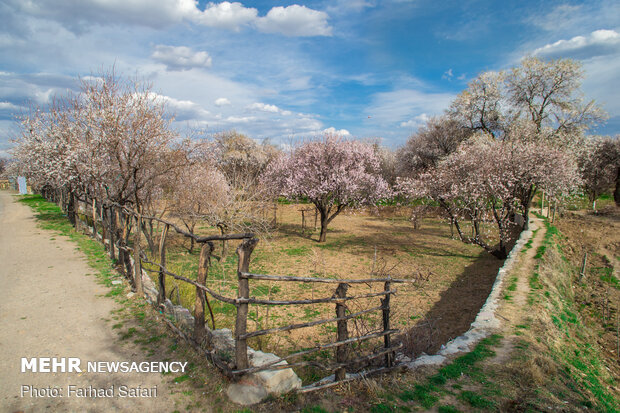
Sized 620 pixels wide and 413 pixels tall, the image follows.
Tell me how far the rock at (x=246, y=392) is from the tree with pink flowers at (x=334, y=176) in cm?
1301

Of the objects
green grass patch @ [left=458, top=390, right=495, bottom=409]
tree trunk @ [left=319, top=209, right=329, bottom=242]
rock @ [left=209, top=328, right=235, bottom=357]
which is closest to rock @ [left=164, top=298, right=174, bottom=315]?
rock @ [left=209, top=328, right=235, bottom=357]

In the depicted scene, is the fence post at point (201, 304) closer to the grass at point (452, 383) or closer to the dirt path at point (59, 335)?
the dirt path at point (59, 335)

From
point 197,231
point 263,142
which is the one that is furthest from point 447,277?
point 263,142

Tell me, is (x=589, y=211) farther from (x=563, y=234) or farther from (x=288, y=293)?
(x=288, y=293)

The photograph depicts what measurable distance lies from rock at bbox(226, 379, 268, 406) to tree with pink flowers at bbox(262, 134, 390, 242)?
13007 millimetres

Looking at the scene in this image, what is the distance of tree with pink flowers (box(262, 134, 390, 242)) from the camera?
1675 centimetres

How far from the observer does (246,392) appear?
3.78 m

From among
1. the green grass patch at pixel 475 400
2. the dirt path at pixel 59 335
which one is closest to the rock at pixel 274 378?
the dirt path at pixel 59 335

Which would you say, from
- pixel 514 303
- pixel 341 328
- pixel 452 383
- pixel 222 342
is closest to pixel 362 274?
pixel 514 303

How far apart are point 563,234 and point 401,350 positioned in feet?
52.7

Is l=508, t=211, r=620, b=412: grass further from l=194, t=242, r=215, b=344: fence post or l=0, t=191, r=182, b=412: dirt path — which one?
l=0, t=191, r=182, b=412: dirt path

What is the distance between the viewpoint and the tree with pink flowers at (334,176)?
1675 centimetres

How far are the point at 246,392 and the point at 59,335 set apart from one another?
3737mm

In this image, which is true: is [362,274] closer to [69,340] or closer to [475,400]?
[475,400]
